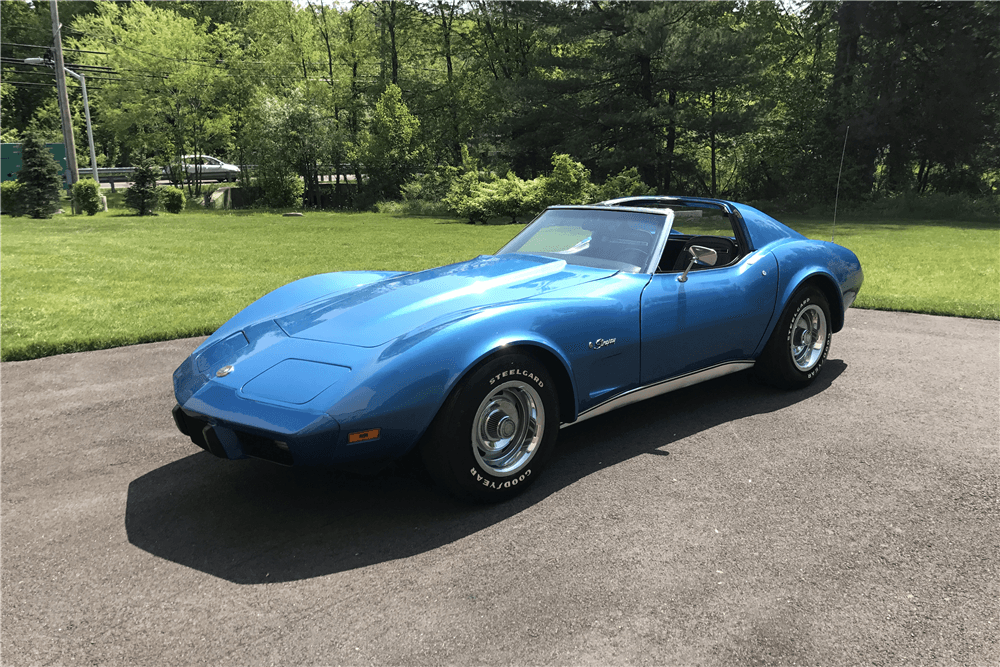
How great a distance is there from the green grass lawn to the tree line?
20.8 ft

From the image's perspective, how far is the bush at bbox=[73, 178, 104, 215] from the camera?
2369cm

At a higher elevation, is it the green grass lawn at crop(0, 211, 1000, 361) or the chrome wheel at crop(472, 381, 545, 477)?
the chrome wheel at crop(472, 381, 545, 477)

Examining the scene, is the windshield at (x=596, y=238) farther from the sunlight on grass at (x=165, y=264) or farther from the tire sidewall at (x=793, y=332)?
the sunlight on grass at (x=165, y=264)

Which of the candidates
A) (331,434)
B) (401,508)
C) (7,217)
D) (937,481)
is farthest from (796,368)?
(7,217)

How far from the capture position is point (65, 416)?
4.72 meters

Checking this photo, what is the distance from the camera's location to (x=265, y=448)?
304 centimetres

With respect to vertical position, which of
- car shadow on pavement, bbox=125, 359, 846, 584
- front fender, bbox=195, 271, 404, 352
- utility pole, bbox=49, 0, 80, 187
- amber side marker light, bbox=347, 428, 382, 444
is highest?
utility pole, bbox=49, 0, 80, 187

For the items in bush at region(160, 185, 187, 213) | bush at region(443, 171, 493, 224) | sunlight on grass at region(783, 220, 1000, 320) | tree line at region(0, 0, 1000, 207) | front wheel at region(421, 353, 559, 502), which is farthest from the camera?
bush at region(160, 185, 187, 213)

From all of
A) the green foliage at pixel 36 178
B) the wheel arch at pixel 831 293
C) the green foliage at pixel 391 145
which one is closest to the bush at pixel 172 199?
the green foliage at pixel 36 178

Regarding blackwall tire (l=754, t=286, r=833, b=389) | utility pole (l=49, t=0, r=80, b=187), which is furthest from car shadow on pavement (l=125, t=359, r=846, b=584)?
utility pole (l=49, t=0, r=80, b=187)

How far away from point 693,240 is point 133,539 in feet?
13.2

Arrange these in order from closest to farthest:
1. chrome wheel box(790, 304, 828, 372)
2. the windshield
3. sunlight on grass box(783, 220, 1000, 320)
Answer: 1. the windshield
2. chrome wheel box(790, 304, 828, 372)
3. sunlight on grass box(783, 220, 1000, 320)

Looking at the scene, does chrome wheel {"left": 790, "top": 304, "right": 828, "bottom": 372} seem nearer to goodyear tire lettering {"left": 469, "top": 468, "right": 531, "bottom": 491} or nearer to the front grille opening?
goodyear tire lettering {"left": 469, "top": 468, "right": 531, "bottom": 491}

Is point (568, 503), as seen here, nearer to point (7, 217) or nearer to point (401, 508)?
point (401, 508)
